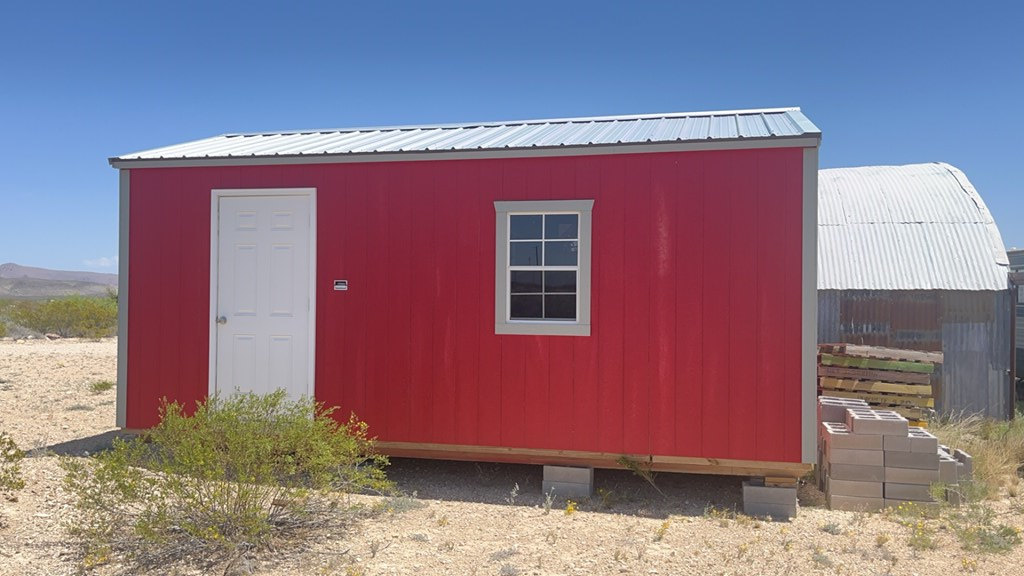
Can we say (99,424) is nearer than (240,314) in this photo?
No

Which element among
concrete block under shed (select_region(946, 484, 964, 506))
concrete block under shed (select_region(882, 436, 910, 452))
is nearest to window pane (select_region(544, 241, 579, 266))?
concrete block under shed (select_region(882, 436, 910, 452))

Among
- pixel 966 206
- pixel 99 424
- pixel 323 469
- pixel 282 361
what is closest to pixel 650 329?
pixel 323 469

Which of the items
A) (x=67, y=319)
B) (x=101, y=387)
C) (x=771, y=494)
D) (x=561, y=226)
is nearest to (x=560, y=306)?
(x=561, y=226)

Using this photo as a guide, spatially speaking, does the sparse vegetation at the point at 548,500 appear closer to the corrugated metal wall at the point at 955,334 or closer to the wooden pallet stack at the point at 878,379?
the wooden pallet stack at the point at 878,379

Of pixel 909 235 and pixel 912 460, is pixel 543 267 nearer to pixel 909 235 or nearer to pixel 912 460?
pixel 912 460

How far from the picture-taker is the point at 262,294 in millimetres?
7301

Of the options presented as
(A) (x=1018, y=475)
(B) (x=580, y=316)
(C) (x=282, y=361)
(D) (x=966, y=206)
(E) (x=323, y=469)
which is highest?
(D) (x=966, y=206)

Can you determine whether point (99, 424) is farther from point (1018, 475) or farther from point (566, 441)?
point (1018, 475)

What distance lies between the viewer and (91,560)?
455 centimetres

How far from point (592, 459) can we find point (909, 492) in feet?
8.72

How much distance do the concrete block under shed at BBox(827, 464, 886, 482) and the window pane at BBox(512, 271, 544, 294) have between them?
9.70ft

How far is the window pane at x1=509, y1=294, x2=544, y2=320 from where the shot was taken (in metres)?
6.77

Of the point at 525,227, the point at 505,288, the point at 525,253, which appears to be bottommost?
the point at 505,288

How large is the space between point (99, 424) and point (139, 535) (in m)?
5.30
